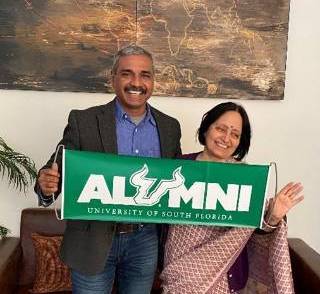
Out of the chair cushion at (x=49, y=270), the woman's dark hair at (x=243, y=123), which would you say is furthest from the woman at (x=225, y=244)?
the chair cushion at (x=49, y=270)

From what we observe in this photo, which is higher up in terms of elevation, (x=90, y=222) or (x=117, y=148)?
(x=117, y=148)

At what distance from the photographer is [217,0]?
2.29 meters

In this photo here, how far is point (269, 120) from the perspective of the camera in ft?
7.93

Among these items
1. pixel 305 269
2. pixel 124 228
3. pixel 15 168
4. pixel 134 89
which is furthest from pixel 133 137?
pixel 305 269

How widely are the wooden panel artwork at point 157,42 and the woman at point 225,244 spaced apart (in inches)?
31.4

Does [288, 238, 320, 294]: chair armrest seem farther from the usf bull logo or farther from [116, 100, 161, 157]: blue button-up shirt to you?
[116, 100, 161, 157]: blue button-up shirt

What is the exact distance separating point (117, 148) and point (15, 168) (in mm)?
796

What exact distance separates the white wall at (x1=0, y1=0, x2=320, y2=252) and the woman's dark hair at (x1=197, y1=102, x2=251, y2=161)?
768mm

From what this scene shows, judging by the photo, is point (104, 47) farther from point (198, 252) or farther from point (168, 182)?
point (198, 252)

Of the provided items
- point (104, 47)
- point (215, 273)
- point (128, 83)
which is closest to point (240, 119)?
point (128, 83)

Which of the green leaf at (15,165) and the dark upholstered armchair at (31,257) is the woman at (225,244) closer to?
the dark upholstered armchair at (31,257)

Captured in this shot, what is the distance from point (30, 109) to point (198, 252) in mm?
1342

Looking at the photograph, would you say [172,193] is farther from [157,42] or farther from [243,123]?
[157,42]

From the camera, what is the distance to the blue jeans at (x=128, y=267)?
1.52 m
